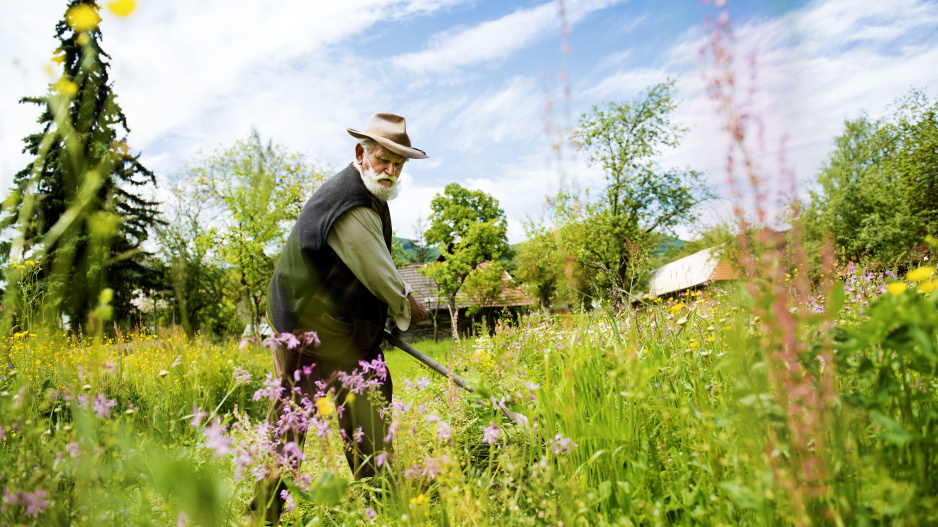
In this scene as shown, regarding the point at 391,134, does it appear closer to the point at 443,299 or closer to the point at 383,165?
the point at 383,165

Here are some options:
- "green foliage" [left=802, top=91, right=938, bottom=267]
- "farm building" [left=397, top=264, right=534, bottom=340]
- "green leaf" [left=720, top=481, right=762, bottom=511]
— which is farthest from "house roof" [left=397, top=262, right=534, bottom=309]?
"green leaf" [left=720, top=481, right=762, bottom=511]

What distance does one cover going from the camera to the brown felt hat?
2769mm

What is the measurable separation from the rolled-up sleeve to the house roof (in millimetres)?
16989

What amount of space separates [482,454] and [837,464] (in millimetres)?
2200

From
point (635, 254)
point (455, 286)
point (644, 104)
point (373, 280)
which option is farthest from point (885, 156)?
point (373, 280)

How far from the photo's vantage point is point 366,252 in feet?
8.20

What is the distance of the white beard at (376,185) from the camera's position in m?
2.78

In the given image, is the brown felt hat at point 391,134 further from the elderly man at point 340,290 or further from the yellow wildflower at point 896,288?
the yellow wildflower at point 896,288

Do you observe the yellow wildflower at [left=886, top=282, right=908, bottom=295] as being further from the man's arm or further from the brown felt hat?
the brown felt hat

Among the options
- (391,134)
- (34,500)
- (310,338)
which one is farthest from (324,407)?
(391,134)

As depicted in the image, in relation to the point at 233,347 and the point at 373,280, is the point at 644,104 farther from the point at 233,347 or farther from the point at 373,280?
the point at 373,280

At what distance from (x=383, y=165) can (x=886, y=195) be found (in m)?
30.6

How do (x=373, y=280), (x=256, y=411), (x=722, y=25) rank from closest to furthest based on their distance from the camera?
1. (x=722, y=25)
2. (x=373, y=280)
3. (x=256, y=411)

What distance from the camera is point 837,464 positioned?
43.9 inches
